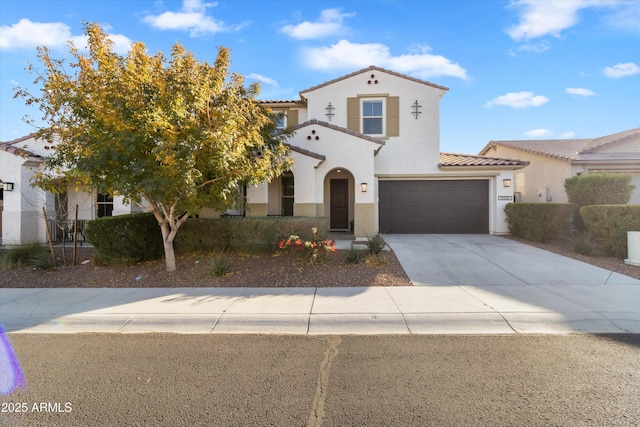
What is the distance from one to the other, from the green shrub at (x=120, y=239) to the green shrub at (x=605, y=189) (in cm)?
1418

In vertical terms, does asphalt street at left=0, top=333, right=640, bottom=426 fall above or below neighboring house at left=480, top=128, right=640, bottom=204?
below

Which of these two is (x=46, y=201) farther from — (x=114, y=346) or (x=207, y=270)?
(x=114, y=346)

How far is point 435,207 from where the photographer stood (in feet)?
47.0

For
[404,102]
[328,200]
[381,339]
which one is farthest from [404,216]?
[381,339]

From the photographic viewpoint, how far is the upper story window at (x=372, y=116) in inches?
575

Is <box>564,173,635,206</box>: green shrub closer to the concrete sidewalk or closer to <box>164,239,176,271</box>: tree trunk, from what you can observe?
the concrete sidewalk

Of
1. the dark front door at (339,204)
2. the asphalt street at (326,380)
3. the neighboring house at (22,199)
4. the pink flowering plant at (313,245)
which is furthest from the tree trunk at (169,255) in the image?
the dark front door at (339,204)

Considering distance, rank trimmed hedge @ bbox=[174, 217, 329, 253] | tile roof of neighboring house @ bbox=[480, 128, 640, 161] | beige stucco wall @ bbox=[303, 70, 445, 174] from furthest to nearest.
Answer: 1. tile roof of neighboring house @ bbox=[480, 128, 640, 161]
2. beige stucco wall @ bbox=[303, 70, 445, 174]
3. trimmed hedge @ bbox=[174, 217, 329, 253]

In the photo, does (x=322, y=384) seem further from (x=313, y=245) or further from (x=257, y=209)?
(x=257, y=209)

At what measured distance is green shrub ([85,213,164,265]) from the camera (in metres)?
8.32

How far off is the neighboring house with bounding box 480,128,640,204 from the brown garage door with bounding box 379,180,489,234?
3.55m

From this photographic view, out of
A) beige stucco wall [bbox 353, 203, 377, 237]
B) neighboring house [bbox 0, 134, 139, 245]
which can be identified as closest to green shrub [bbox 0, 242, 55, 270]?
neighboring house [bbox 0, 134, 139, 245]

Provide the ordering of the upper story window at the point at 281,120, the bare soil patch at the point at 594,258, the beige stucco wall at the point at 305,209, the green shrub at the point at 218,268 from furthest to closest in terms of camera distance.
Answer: the beige stucco wall at the point at 305,209
the upper story window at the point at 281,120
the bare soil patch at the point at 594,258
the green shrub at the point at 218,268

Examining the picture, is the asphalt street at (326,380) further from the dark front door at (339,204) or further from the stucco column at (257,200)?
the dark front door at (339,204)
